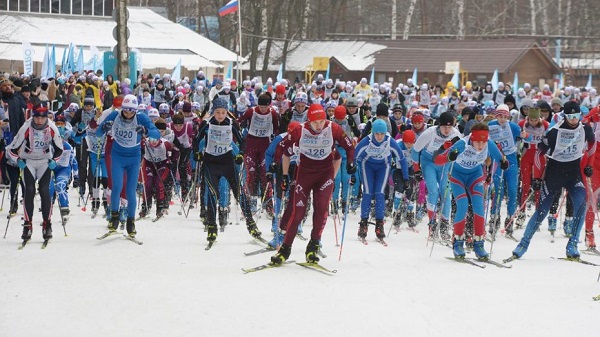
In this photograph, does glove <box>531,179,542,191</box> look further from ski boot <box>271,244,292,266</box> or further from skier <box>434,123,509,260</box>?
ski boot <box>271,244,292,266</box>

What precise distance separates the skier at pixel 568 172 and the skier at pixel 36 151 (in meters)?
5.97

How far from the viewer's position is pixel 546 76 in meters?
57.8

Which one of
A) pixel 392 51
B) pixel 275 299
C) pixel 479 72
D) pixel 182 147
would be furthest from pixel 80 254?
pixel 392 51

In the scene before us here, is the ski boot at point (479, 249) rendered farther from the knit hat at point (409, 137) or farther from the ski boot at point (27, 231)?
the ski boot at point (27, 231)

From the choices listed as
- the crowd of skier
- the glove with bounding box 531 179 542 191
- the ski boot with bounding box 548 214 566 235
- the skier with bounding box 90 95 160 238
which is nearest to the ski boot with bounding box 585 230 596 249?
the crowd of skier

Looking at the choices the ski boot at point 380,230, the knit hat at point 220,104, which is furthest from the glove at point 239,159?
the ski boot at point 380,230

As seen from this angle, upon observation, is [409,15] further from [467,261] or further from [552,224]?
[467,261]

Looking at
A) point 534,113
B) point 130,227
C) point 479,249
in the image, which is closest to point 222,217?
point 130,227

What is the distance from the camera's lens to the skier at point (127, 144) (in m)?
12.9

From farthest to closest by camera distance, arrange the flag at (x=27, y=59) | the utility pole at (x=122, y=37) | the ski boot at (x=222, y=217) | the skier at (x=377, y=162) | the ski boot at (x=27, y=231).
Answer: the flag at (x=27, y=59) < the utility pole at (x=122, y=37) < the ski boot at (x=222, y=217) < the skier at (x=377, y=162) < the ski boot at (x=27, y=231)

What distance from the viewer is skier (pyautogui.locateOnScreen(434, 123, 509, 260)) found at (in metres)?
11.9

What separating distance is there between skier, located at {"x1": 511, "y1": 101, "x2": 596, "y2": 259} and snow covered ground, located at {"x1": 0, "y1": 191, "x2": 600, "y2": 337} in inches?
15.7

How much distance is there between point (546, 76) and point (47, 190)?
49.0 meters

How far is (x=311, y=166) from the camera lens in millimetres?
11031
